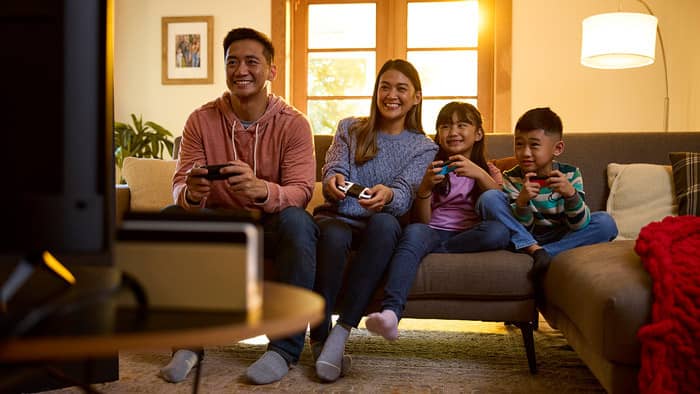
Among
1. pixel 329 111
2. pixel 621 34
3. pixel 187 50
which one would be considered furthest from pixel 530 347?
pixel 187 50

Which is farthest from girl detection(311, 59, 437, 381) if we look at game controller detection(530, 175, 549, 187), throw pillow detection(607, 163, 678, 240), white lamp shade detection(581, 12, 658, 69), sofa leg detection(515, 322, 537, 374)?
white lamp shade detection(581, 12, 658, 69)

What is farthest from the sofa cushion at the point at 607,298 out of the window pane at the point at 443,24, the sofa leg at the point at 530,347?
the window pane at the point at 443,24

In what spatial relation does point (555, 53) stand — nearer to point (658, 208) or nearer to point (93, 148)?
point (658, 208)

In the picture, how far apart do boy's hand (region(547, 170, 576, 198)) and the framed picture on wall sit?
288cm

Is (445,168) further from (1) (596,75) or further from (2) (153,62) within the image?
(2) (153,62)

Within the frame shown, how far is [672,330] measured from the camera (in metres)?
1.17

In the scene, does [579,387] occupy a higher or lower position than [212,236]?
lower

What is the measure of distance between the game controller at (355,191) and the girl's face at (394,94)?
31cm

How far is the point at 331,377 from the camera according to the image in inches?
64.0

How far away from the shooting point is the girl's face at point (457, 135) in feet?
6.79

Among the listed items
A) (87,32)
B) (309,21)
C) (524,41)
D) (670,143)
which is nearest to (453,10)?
(524,41)

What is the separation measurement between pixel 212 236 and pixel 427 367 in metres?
1.28

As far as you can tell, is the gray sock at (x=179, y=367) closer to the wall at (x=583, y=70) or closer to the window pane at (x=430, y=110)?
the window pane at (x=430, y=110)

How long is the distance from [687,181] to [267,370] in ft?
4.71
